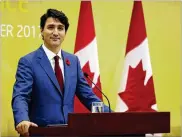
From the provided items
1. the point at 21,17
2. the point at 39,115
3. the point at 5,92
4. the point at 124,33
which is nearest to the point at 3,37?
the point at 21,17

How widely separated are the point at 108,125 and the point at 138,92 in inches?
89.8

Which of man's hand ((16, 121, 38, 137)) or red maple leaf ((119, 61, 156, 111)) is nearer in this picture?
man's hand ((16, 121, 38, 137))

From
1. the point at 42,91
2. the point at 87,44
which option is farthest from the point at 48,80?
the point at 87,44

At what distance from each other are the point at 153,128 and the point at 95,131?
0.35 metres

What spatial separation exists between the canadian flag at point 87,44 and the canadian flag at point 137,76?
320mm

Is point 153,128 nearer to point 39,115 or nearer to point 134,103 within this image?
point 39,115

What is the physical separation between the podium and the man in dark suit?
1.77ft

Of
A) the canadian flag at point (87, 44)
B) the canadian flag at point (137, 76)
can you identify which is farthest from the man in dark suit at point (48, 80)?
the canadian flag at point (137, 76)

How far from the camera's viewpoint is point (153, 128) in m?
2.42

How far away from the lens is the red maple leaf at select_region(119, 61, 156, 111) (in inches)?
179

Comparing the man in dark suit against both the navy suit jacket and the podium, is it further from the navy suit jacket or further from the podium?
the podium

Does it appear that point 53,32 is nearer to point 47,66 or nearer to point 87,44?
point 47,66

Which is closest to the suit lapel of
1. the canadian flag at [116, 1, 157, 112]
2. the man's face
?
the man's face

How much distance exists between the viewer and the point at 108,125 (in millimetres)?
2350
